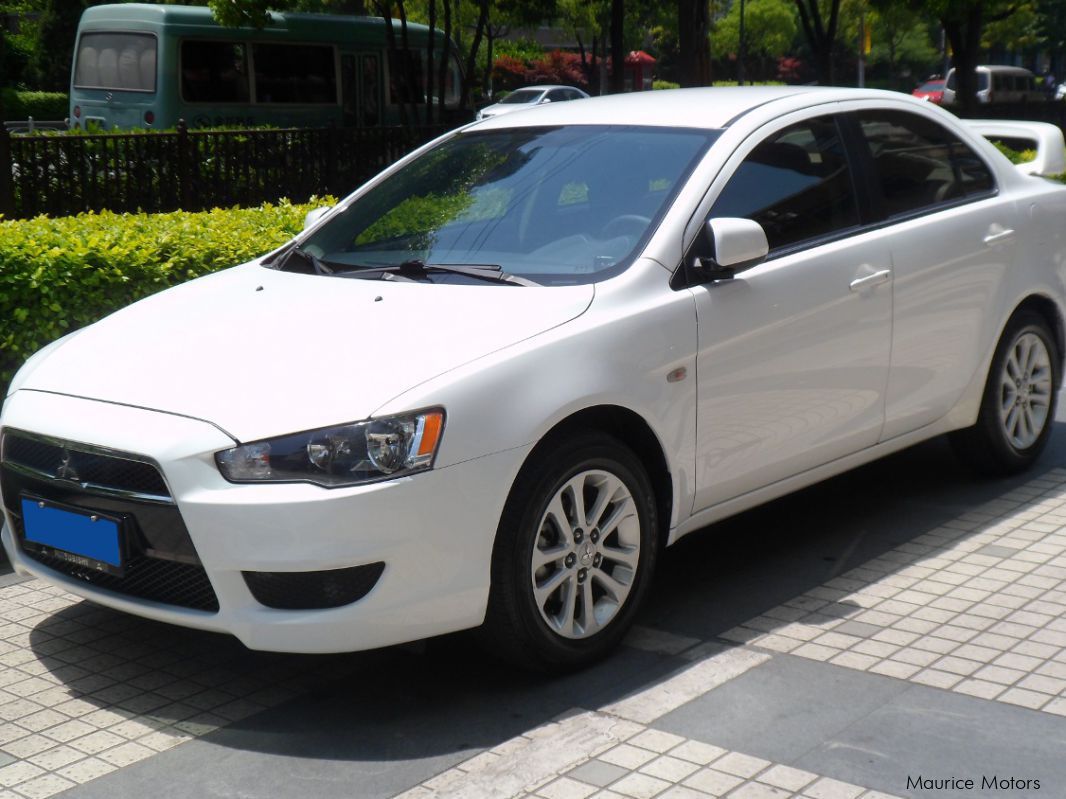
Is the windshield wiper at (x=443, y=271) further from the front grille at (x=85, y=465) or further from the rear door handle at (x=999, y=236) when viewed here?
the rear door handle at (x=999, y=236)

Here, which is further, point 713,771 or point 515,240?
point 515,240

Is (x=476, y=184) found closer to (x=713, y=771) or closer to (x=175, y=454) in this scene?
(x=175, y=454)

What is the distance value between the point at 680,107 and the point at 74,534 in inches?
103

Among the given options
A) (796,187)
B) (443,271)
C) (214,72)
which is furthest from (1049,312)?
(214,72)

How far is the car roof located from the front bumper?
1.72m

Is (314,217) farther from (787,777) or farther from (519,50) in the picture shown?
(519,50)

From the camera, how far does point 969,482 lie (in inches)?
252

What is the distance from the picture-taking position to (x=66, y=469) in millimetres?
4047

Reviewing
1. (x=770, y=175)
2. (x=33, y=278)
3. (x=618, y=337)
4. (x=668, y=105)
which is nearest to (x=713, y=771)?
(x=618, y=337)

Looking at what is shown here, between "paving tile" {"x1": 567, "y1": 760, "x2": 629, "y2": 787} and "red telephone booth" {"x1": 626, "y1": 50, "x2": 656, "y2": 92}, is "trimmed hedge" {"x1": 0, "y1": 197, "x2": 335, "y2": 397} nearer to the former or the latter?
"paving tile" {"x1": 567, "y1": 760, "x2": 629, "y2": 787}

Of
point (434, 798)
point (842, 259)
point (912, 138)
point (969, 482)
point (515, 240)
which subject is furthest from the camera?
point (969, 482)

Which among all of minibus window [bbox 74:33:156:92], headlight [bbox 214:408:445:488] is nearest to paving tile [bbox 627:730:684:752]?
headlight [bbox 214:408:445:488]

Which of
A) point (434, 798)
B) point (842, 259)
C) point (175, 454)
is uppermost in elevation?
point (842, 259)

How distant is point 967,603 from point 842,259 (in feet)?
4.24
